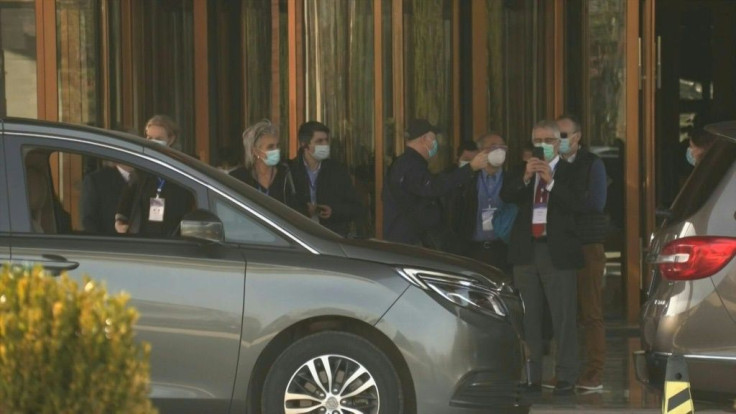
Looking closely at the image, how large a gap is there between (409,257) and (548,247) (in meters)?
2.52

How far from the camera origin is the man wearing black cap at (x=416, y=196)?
11.2 metres

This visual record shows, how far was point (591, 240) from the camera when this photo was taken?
35.9 feet

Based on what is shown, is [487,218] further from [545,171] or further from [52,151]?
[52,151]

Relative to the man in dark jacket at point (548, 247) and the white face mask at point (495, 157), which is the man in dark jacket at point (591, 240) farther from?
the white face mask at point (495, 157)

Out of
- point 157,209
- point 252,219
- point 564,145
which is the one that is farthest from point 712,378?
point 564,145

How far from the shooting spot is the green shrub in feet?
15.2

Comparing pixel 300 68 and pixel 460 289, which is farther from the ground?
pixel 300 68

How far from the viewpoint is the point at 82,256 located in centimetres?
798

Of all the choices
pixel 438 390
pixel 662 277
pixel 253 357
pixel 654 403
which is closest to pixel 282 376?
pixel 253 357

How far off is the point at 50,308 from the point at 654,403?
Answer: 6.26 m

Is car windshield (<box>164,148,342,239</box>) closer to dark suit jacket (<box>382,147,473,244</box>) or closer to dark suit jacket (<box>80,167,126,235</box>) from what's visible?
dark suit jacket (<box>80,167,126,235</box>)

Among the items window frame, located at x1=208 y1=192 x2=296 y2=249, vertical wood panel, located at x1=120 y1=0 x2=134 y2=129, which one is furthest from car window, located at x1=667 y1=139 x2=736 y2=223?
vertical wood panel, located at x1=120 y1=0 x2=134 y2=129

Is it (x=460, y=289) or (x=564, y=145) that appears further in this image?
(x=564, y=145)

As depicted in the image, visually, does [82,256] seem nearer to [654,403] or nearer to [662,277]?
[662,277]
